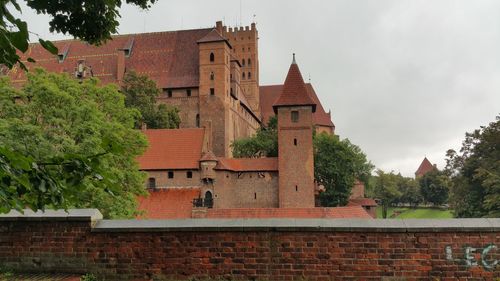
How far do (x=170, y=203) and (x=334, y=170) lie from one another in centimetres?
1814

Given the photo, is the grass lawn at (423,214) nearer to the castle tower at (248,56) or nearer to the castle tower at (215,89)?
the castle tower at (248,56)

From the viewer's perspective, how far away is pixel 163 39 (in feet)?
192

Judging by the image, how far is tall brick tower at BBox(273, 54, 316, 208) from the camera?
38.2m

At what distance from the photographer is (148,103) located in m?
47.7

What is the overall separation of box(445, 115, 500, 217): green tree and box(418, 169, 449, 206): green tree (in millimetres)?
50840

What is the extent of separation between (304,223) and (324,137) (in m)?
43.3

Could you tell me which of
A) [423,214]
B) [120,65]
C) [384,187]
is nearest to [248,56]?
[120,65]

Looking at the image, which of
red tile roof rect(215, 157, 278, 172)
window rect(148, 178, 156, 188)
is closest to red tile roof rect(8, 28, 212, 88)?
red tile roof rect(215, 157, 278, 172)

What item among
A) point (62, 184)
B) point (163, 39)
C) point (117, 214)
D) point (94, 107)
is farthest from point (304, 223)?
point (163, 39)

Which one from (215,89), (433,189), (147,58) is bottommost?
(433,189)

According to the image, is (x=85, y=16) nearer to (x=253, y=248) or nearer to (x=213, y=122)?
(x=253, y=248)

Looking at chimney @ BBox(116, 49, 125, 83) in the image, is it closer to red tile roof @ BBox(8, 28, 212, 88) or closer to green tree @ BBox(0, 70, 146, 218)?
red tile roof @ BBox(8, 28, 212, 88)

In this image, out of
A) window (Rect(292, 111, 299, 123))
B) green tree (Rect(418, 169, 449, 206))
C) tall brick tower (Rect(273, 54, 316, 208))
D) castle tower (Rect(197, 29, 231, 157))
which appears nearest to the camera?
tall brick tower (Rect(273, 54, 316, 208))

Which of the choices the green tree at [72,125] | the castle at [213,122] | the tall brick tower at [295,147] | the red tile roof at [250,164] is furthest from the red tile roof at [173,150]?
the green tree at [72,125]
